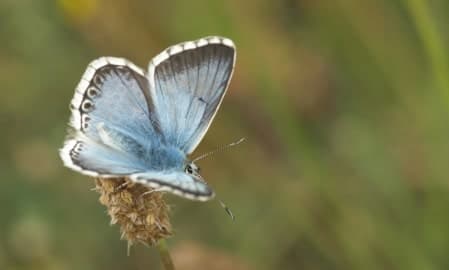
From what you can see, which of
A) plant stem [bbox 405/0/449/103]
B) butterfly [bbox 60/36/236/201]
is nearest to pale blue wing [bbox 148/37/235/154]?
butterfly [bbox 60/36/236/201]

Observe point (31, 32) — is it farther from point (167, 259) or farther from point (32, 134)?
point (167, 259)

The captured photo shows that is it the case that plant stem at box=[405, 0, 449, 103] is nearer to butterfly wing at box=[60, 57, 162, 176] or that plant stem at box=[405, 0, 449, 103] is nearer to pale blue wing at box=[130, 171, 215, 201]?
butterfly wing at box=[60, 57, 162, 176]

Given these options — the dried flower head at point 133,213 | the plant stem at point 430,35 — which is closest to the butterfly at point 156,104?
the dried flower head at point 133,213

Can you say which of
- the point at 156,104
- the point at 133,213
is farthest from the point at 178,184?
the point at 156,104

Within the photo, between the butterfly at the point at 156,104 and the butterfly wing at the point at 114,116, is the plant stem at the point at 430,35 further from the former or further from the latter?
the butterfly wing at the point at 114,116

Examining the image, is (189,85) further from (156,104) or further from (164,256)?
(164,256)
